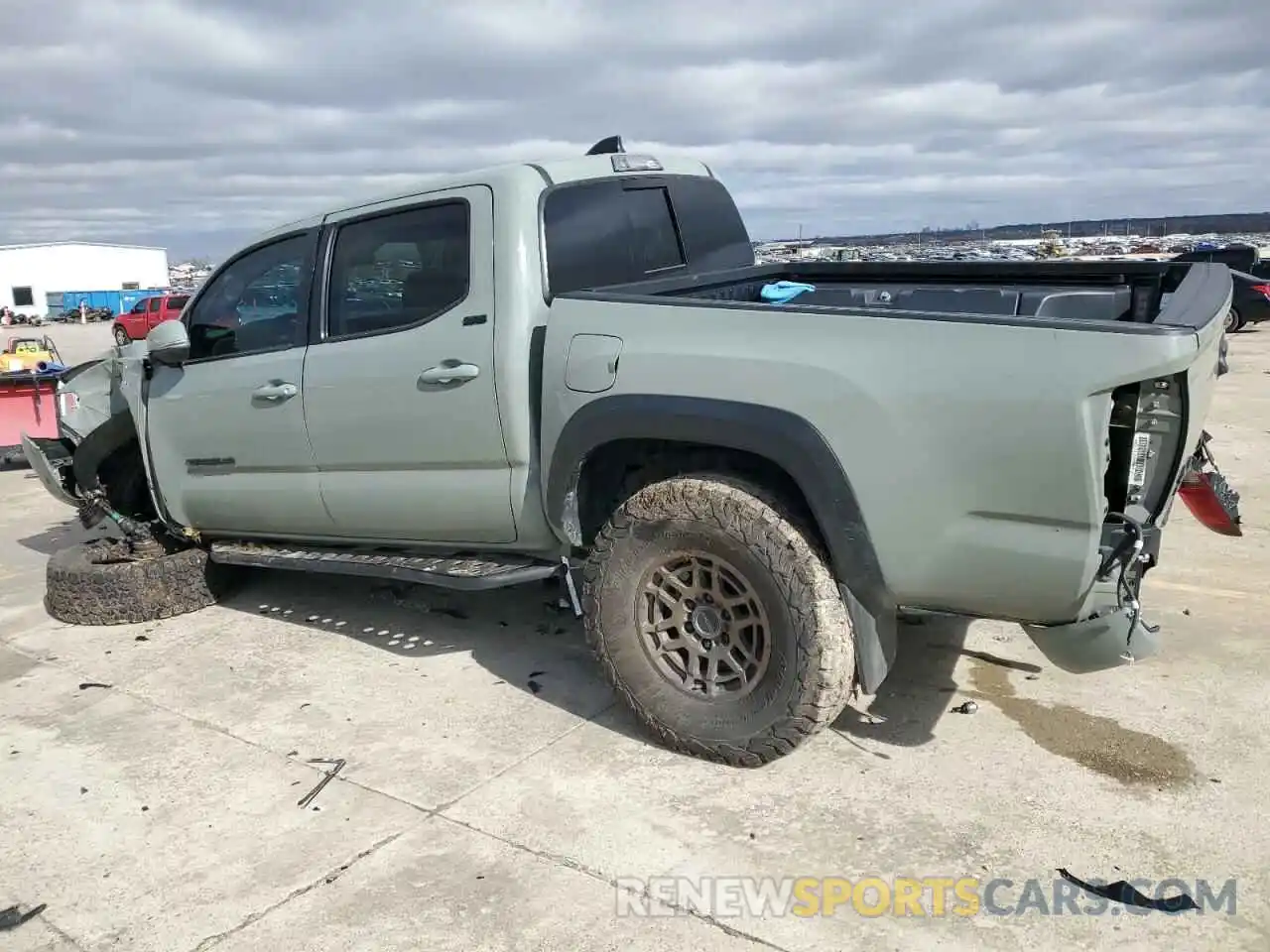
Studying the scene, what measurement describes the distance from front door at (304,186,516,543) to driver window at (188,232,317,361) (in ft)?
0.71

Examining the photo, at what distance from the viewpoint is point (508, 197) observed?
390cm

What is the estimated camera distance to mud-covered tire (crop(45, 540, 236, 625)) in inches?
206

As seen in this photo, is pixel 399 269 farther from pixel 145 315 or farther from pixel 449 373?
pixel 145 315

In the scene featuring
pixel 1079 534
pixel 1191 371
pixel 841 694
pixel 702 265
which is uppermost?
pixel 702 265

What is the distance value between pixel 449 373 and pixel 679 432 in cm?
107

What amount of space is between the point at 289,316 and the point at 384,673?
1.67 meters

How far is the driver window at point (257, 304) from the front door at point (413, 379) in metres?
0.22

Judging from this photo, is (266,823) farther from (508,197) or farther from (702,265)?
(702,265)

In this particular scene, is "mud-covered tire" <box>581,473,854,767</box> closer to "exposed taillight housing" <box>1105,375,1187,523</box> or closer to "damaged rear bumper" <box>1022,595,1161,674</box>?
"damaged rear bumper" <box>1022,595,1161,674</box>

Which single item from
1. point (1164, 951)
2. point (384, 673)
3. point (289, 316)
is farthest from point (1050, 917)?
point (289, 316)

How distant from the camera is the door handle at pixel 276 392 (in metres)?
4.54

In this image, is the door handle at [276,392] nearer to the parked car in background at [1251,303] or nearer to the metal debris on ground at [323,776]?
the metal debris on ground at [323,776]

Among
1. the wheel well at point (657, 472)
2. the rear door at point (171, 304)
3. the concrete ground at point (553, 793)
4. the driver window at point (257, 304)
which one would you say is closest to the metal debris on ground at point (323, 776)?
the concrete ground at point (553, 793)

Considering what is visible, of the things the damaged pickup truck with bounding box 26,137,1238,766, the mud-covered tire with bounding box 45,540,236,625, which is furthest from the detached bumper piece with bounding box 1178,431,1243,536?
the mud-covered tire with bounding box 45,540,236,625
